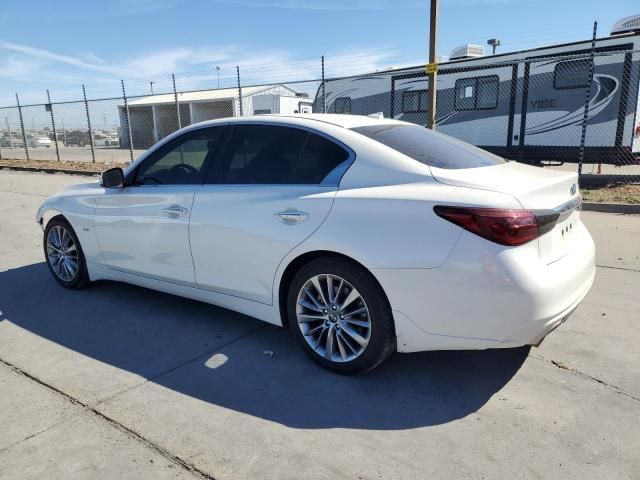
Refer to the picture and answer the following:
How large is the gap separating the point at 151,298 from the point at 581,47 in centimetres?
1101

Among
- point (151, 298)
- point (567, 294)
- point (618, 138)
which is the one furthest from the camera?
point (618, 138)

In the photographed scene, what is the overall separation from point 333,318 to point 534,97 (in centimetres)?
1126

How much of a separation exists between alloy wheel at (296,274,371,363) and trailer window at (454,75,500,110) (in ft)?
37.8

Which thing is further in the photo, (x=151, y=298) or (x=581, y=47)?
(x=581, y=47)

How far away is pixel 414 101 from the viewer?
47.6 feet

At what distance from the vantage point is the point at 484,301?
266 centimetres

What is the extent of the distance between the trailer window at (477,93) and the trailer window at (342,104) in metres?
3.50

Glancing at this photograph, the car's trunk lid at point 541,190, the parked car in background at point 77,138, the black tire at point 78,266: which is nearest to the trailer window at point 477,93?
the car's trunk lid at point 541,190

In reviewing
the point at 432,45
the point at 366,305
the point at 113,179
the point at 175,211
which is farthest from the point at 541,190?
the point at 432,45

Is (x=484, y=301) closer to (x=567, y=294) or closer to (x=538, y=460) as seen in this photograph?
(x=567, y=294)

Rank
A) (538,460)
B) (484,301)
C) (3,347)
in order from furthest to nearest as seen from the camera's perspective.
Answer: (3,347)
(484,301)
(538,460)

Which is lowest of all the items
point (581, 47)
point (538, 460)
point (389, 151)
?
point (538, 460)

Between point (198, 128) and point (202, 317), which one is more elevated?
point (198, 128)

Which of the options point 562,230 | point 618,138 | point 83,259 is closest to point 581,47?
point 618,138
